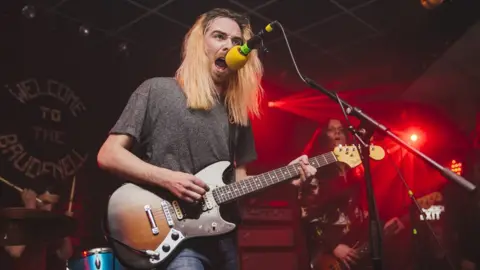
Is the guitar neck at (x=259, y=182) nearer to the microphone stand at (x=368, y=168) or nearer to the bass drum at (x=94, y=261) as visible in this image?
the microphone stand at (x=368, y=168)

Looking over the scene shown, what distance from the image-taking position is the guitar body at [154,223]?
2090 mm

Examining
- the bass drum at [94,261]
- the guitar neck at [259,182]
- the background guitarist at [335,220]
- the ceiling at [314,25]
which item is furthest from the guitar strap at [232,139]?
the ceiling at [314,25]

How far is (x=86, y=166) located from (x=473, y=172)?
4.39 meters

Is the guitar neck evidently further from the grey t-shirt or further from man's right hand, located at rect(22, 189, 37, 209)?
man's right hand, located at rect(22, 189, 37, 209)

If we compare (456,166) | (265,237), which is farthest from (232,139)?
(456,166)

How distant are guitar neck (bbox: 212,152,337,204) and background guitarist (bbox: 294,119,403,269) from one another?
6.15ft

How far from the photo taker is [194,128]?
232cm

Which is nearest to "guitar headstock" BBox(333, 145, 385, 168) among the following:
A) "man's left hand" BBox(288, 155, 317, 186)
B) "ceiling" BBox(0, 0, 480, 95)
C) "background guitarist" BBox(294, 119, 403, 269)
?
"man's left hand" BBox(288, 155, 317, 186)

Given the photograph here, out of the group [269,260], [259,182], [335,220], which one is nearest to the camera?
[259,182]

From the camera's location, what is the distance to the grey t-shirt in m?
2.25

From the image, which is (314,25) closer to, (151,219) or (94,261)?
(94,261)

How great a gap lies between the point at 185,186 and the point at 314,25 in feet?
13.2

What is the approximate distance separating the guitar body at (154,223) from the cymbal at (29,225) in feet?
5.05

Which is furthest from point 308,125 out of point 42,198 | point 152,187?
point 152,187
